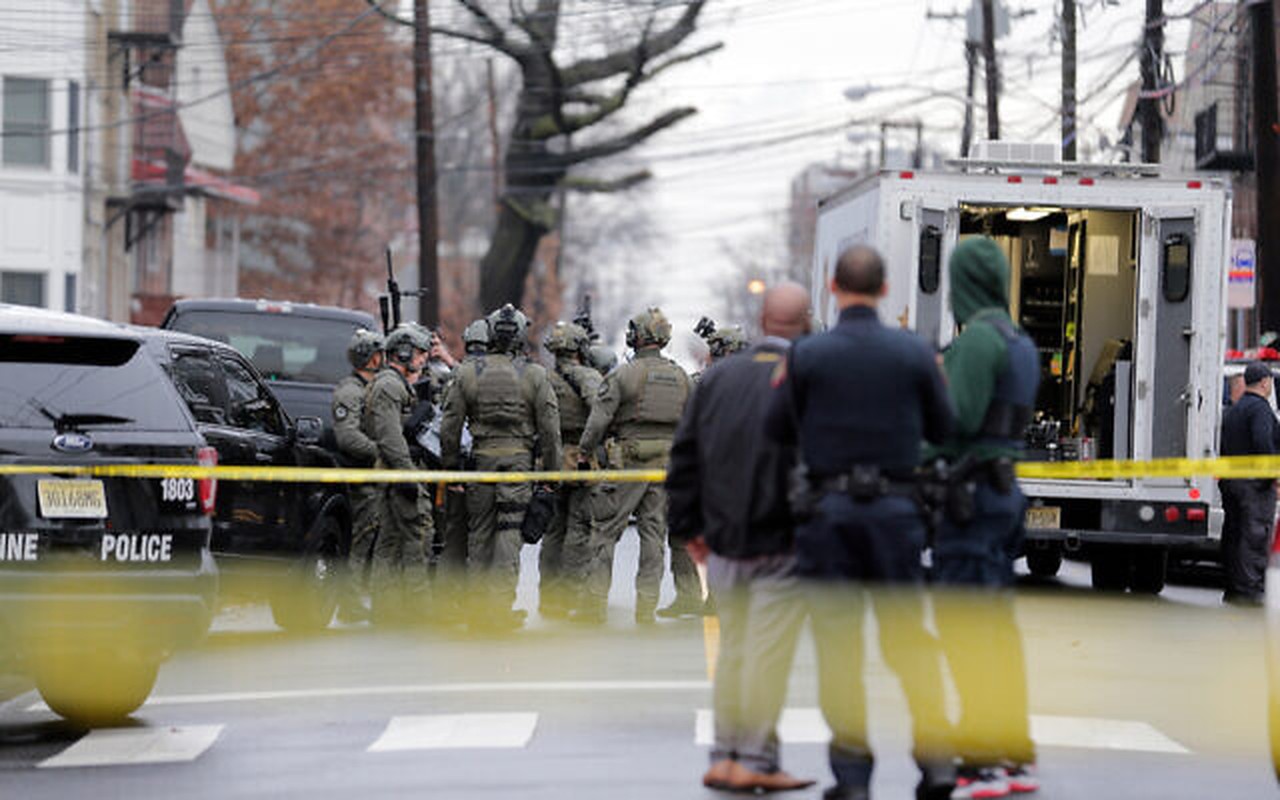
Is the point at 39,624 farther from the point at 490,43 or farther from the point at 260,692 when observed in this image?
the point at 490,43

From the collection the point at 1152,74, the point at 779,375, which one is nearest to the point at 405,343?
the point at 779,375

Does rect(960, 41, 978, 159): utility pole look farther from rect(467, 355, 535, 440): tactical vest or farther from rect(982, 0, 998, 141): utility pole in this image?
rect(467, 355, 535, 440): tactical vest

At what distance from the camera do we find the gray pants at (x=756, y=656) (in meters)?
9.53

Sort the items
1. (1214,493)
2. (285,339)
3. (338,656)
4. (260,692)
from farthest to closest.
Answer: (285,339)
(1214,493)
(338,656)
(260,692)

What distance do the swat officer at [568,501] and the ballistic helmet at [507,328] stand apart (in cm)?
101

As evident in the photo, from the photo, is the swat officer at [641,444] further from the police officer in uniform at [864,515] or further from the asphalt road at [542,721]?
the police officer in uniform at [864,515]

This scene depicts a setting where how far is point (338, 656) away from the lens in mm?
14758

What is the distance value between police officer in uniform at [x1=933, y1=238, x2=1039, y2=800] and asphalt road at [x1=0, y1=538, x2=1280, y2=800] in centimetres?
32

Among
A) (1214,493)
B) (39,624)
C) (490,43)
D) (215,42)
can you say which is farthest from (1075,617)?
(215,42)

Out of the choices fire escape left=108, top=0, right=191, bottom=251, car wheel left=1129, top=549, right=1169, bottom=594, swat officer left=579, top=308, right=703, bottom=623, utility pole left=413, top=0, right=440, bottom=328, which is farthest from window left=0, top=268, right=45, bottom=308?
swat officer left=579, top=308, right=703, bottom=623

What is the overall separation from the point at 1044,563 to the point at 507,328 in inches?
301

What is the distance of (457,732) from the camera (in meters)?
11.3

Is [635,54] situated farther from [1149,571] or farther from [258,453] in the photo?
[258,453]

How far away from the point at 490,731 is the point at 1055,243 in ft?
38.9
